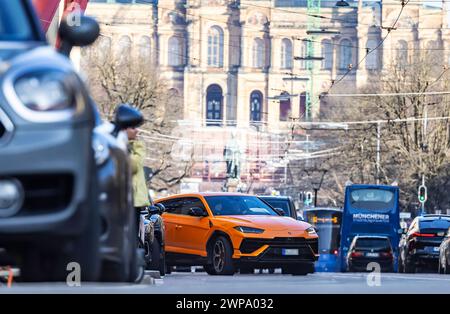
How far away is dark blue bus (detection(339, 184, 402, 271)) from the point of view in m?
58.8

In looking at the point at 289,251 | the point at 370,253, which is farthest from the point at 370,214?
the point at 289,251

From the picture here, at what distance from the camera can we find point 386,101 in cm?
8894

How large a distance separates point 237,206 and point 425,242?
753 inches

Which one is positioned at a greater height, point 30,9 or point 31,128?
point 30,9

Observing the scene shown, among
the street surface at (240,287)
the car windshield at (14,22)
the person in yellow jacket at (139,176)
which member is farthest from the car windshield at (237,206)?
the car windshield at (14,22)

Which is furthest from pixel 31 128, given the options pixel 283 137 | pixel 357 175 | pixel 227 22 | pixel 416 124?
pixel 227 22

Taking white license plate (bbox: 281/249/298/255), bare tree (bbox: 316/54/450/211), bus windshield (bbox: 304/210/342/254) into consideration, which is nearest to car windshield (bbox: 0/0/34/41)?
white license plate (bbox: 281/249/298/255)

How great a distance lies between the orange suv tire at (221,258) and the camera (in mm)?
26359

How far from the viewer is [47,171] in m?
A: 6.29

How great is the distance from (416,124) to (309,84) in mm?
82266

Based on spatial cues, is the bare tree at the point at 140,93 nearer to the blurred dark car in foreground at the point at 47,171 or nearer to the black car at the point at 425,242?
the black car at the point at 425,242

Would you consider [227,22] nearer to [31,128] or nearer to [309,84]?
[309,84]

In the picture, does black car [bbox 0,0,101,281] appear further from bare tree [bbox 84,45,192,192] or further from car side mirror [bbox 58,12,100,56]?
bare tree [bbox 84,45,192,192]

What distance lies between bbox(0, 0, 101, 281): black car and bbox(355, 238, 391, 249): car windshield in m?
49.1
